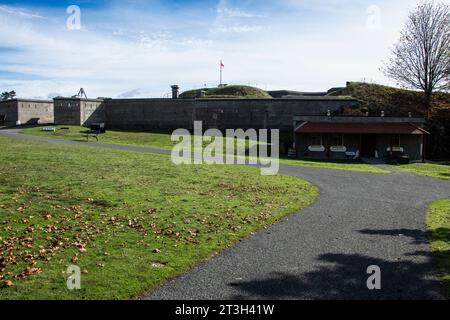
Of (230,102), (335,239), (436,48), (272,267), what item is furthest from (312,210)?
(436,48)

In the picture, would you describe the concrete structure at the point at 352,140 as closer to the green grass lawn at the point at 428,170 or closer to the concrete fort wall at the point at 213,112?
the green grass lawn at the point at 428,170

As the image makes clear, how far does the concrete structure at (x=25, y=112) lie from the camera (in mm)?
49875

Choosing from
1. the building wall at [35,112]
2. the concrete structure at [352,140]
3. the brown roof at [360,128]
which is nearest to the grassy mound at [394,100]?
the brown roof at [360,128]

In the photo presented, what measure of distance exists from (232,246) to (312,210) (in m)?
5.27

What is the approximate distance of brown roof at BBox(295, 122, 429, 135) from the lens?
3622 centimetres

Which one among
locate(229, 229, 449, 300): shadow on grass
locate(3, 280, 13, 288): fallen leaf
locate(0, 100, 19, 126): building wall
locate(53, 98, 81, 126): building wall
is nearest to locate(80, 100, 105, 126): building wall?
locate(53, 98, 81, 126): building wall

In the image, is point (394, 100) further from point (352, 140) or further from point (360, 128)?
point (352, 140)

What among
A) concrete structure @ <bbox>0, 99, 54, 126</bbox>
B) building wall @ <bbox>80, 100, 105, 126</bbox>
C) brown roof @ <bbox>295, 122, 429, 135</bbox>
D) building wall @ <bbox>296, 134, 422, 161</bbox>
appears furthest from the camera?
concrete structure @ <bbox>0, 99, 54, 126</bbox>

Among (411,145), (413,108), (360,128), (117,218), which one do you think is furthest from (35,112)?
(413,108)

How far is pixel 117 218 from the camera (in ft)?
38.7

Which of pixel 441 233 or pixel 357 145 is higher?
pixel 357 145

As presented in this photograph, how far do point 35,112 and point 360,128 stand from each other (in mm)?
41636

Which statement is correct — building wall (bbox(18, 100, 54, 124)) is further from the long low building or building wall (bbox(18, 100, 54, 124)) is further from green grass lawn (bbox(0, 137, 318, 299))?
green grass lawn (bbox(0, 137, 318, 299))

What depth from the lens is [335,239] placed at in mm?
10898
